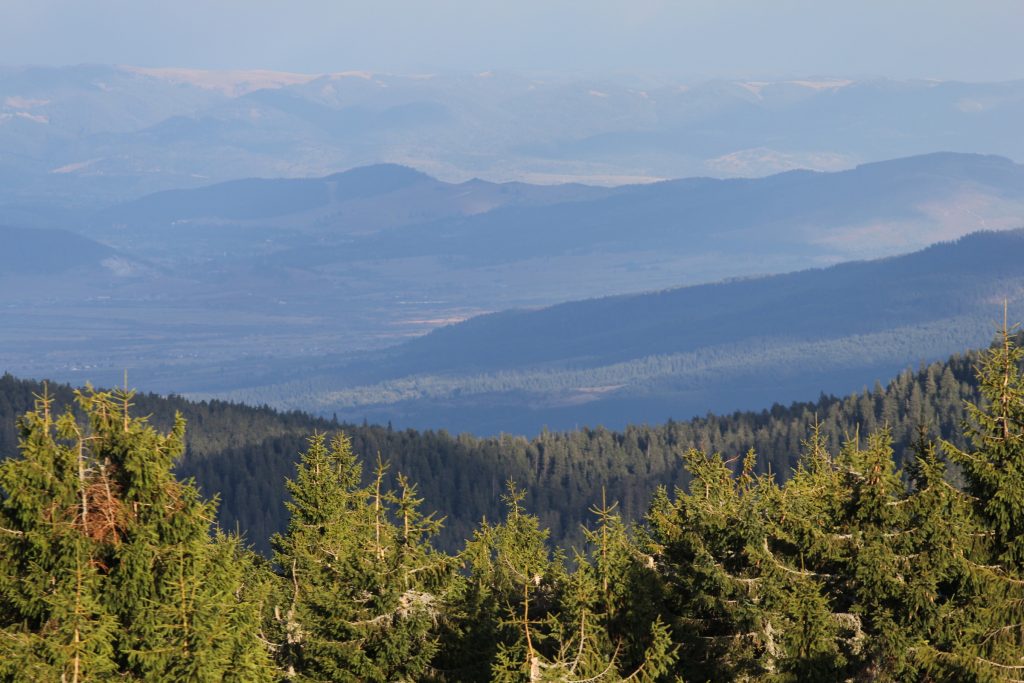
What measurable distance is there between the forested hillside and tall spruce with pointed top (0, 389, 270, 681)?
110 metres

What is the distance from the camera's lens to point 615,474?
6191 inches

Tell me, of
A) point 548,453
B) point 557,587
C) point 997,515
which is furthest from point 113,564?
point 548,453

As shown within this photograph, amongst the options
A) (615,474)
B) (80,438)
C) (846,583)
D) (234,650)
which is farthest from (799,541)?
(615,474)

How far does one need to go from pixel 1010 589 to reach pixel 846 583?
3.34 meters

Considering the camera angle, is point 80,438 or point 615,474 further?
point 615,474

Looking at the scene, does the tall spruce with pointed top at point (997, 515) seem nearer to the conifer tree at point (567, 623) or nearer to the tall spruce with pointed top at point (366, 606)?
the conifer tree at point (567, 623)

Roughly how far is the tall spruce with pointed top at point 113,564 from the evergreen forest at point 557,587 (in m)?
0.03

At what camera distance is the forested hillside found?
14812 cm

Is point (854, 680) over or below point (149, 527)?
below

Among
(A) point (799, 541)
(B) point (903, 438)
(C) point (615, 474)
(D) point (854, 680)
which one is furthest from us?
(C) point (615, 474)

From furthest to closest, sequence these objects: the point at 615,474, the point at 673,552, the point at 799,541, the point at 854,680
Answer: the point at 615,474 → the point at 673,552 → the point at 799,541 → the point at 854,680

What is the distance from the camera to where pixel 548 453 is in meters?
165

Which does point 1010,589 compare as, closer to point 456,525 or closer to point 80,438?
point 80,438

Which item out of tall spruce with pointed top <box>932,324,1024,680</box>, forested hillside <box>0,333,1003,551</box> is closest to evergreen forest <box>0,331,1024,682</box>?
tall spruce with pointed top <box>932,324,1024,680</box>
